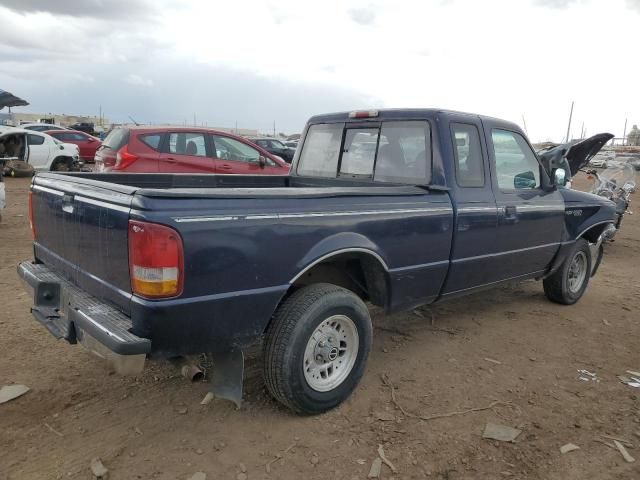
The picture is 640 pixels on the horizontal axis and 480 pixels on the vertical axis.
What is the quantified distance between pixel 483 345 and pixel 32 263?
142 inches

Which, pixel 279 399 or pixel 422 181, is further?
pixel 422 181

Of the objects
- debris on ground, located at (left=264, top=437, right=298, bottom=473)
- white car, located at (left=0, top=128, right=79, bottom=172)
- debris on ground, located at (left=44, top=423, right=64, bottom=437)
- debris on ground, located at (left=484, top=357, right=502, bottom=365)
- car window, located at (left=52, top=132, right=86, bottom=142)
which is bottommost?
debris on ground, located at (left=44, top=423, right=64, bottom=437)

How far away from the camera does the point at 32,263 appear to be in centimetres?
374

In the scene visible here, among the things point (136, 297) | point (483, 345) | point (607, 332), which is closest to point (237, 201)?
point (136, 297)

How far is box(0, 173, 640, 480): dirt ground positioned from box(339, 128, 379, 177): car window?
1441 millimetres

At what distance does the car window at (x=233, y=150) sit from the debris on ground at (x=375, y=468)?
773 cm

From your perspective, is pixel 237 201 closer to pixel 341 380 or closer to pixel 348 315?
pixel 348 315

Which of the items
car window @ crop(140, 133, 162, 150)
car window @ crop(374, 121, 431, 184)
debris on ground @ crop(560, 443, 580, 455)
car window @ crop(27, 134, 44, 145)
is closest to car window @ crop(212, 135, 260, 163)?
car window @ crop(140, 133, 162, 150)

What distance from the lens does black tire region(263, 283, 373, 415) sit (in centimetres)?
302

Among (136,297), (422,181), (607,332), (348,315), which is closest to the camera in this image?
(136,297)

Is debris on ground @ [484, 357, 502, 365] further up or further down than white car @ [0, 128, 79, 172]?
further down

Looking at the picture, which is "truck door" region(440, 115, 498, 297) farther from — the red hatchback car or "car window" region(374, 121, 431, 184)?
the red hatchback car

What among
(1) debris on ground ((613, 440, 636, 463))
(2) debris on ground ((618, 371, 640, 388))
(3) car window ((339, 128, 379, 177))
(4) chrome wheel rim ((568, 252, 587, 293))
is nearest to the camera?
(1) debris on ground ((613, 440, 636, 463))

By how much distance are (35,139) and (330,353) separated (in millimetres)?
A: 15255
